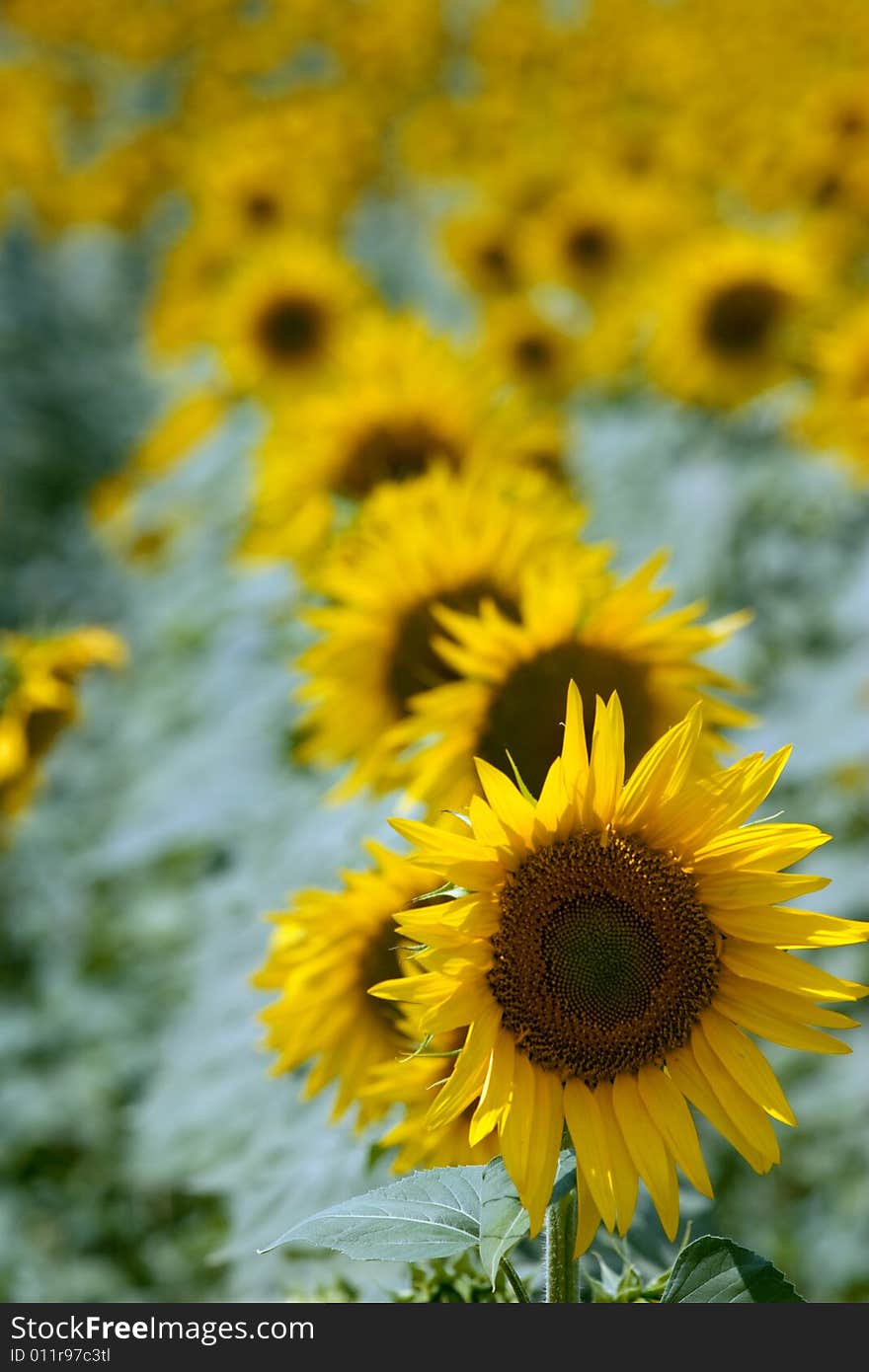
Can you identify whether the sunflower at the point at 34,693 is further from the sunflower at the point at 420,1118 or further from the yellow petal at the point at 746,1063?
the yellow petal at the point at 746,1063

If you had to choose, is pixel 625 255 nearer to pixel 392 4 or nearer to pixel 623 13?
pixel 623 13

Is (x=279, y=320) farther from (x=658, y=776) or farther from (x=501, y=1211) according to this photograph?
(x=501, y=1211)

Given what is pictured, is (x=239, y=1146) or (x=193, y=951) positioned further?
(x=193, y=951)

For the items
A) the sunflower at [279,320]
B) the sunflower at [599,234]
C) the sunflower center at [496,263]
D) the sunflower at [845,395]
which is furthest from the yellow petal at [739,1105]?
the sunflower center at [496,263]

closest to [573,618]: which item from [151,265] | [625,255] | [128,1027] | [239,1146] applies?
[239,1146]

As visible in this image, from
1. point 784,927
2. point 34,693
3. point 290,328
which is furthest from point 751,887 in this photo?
point 290,328

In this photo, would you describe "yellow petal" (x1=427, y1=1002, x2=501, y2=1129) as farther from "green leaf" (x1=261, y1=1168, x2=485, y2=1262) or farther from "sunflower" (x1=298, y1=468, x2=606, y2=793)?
"sunflower" (x1=298, y1=468, x2=606, y2=793)
